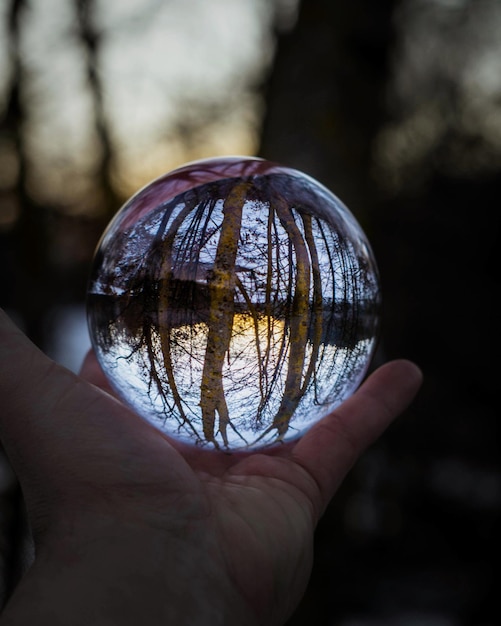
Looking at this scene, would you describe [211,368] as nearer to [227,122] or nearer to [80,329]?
Result: [227,122]

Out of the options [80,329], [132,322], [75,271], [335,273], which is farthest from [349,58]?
[80,329]

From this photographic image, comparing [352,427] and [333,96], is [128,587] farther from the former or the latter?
[333,96]

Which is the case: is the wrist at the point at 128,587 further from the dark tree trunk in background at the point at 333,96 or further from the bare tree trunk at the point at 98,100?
the bare tree trunk at the point at 98,100

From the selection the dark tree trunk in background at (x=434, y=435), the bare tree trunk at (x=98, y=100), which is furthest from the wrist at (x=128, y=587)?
the bare tree trunk at (x=98, y=100)

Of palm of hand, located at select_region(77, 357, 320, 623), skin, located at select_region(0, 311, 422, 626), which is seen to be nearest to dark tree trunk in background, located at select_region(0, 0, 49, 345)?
skin, located at select_region(0, 311, 422, 626)

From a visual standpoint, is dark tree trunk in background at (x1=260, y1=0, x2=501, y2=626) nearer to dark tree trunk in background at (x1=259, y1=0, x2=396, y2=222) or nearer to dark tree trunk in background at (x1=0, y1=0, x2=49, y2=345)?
dark tree trunk in background at (x1=259, y1=0, x2=396, y2=222)


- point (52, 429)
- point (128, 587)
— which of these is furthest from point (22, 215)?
point (128, 587)
